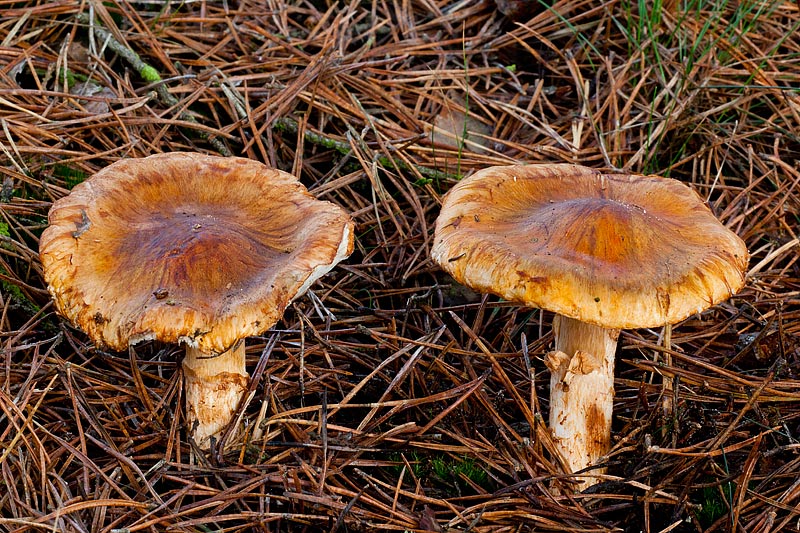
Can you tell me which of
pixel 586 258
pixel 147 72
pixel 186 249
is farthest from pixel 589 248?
pixel 147 72

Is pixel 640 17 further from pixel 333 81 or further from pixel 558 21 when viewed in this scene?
pixel 333 81

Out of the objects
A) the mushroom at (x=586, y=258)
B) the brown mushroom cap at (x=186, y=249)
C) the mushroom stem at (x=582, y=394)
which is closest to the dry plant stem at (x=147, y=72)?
the brown mushroom cap at (x=186, y=249)

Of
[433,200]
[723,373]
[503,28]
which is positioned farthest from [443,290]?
[503,28]

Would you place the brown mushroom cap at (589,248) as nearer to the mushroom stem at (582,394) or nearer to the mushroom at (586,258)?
the mushroom at (586,258)

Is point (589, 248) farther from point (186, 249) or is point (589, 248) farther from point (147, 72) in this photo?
point (147, 72)

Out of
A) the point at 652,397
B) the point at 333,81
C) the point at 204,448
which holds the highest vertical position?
the point at 333,81

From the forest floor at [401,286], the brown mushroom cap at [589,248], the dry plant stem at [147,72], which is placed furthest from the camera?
the dry plant stem at [147,72]
